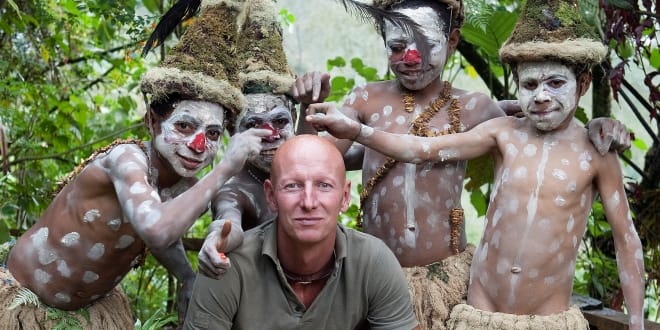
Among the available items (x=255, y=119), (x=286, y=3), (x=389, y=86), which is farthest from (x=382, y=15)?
(x=286, y=3)

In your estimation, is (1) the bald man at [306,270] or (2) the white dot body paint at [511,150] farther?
(2) the white dot body paint at [511,150]

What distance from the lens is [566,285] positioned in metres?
3.10

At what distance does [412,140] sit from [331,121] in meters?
0.36

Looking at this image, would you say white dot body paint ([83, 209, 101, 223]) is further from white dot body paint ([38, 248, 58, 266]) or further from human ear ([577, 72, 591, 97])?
human ear ([577, 72, 591, 97])

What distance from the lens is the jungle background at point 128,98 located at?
4.38 meters

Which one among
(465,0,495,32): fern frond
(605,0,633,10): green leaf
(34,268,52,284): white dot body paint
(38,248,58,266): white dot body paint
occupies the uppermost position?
(605,0,633,10): green leaf

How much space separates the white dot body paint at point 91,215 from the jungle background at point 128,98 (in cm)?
103

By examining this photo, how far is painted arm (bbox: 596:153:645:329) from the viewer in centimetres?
308

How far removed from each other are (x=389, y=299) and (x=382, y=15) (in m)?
1.18

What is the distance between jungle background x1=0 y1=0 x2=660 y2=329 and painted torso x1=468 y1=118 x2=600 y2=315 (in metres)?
0.92

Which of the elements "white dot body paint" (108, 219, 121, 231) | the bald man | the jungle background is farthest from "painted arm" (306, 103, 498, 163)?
the jungle background

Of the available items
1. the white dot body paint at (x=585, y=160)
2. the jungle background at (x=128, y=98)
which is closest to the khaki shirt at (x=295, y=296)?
the white dot body paint at (x=585, y=160)

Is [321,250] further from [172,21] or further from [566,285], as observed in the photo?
[172,21]

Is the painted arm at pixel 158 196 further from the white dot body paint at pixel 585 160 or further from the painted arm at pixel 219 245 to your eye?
the white dot body paint at pixel 585 160
